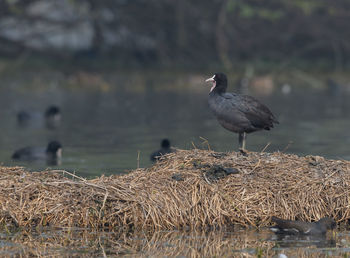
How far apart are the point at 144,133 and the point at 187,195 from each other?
11.5m

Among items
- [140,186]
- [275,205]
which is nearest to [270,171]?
[275,205]

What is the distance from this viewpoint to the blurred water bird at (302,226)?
9.77 meters

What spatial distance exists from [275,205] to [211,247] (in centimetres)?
174

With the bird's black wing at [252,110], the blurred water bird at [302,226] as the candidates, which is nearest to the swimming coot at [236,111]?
the bird's black wing at [252,110]

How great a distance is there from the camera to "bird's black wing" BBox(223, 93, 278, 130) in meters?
12.5

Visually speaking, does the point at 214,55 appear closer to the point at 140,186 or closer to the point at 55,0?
the point at 55,0

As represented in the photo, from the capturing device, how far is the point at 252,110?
12516 millimetres

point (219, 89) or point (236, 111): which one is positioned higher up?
point (219, 89)

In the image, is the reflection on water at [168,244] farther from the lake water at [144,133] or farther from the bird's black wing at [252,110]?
the bird's black wing at [252,110]

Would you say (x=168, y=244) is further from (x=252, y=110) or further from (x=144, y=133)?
(x=144, y=133)

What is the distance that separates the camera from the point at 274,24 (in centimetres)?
4150

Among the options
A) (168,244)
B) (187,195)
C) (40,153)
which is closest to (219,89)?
(187,195)

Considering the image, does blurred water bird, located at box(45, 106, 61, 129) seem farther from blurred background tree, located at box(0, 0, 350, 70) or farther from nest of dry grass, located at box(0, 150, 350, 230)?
nest of dry grass, located at box(0, 150, 350, 230)

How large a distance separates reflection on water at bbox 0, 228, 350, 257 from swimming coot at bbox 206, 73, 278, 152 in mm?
2783
